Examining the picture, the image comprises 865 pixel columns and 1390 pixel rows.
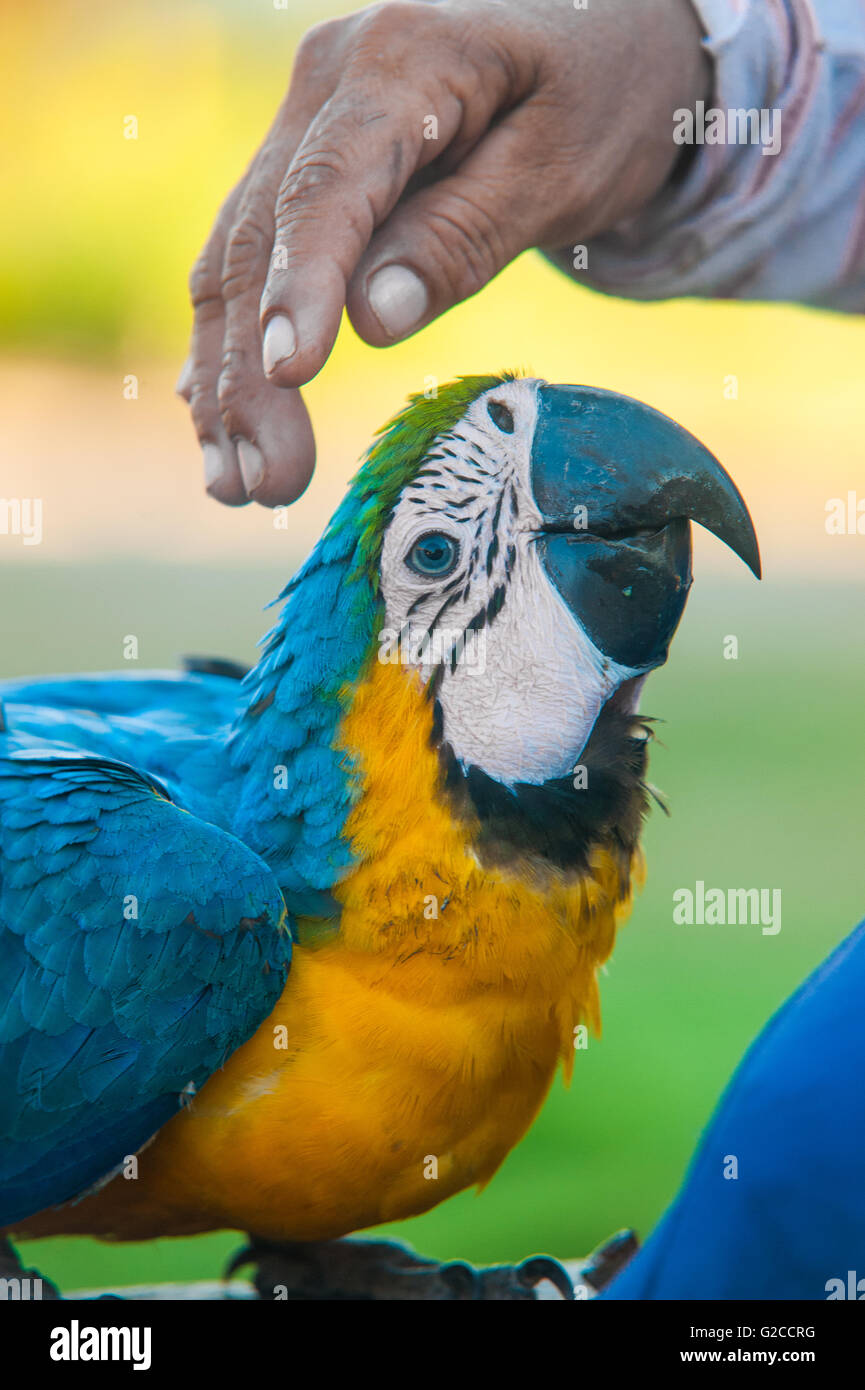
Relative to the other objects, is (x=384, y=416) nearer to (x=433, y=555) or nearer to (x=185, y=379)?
(x=185, y=379)

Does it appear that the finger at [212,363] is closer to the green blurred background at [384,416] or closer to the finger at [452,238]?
the finger at [452,238]

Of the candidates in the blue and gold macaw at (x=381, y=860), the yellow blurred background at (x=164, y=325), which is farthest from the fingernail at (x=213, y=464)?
the yellow blurred background at (x=164, y=325)

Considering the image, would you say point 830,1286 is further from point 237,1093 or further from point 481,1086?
point 237,1093

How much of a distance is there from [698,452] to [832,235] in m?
0.47

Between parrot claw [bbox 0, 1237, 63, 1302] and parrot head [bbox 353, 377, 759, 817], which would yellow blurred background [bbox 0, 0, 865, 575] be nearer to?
parrot head [bbox 353, 377, 759, 817]

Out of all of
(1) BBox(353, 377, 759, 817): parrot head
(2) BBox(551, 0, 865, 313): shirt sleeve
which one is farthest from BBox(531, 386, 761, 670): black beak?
(2) BBox(551, 0, 865, 313): shirt sleeve

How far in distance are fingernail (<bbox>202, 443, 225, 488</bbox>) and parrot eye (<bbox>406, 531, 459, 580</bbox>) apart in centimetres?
22

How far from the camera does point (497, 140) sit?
764mm

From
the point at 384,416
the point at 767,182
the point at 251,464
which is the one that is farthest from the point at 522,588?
the point at 384,416

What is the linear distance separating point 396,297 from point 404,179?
0.07m

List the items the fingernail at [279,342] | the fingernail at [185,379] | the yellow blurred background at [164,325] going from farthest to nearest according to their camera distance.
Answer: the yellow blurred background at [164,325] < the fingernail at [185,379] < the fingernail at [279,342]

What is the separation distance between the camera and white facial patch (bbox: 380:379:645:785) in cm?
66

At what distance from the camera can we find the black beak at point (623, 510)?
636mm

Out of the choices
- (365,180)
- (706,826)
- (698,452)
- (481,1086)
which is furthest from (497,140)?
(706,826)
